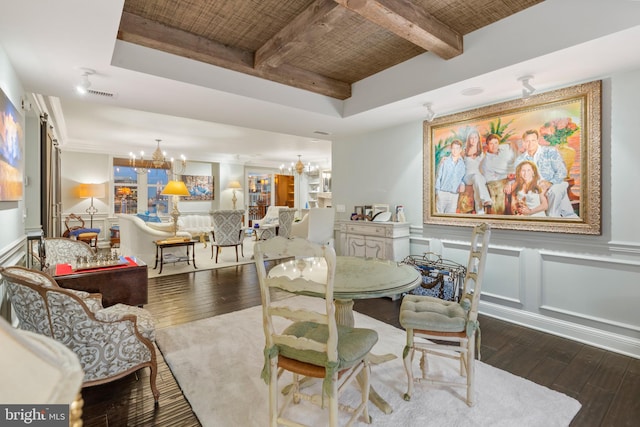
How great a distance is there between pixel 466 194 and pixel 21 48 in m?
4.16

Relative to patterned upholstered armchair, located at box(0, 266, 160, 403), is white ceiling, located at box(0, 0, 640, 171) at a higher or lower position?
higher

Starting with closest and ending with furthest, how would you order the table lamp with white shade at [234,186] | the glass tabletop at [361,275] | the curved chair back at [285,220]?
the glass tabletop at [361,275], the curved chair back at [285,220], the table lamp with white shade at [234,186]

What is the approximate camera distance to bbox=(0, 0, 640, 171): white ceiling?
1933 mm

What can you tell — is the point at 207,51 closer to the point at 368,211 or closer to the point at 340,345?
the point at 340,345

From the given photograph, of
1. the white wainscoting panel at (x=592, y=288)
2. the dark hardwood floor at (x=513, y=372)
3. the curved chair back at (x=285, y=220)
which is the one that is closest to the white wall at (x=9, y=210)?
the dark hardwood floor at (x=513, y=372)

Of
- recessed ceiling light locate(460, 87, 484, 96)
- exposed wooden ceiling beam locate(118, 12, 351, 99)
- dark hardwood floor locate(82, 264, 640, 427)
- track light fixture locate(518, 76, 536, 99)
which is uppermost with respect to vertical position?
exposed wooden ceiling beam locate(118, 12, 351, 99)

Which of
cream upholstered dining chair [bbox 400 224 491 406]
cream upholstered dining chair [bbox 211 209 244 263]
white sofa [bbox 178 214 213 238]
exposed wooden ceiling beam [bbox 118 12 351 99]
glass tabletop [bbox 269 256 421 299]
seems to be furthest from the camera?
white sofa [bbox 178 214 213 238]

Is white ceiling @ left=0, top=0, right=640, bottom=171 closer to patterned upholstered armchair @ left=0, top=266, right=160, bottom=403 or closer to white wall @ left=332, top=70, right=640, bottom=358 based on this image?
white wall @ left=332, top=70, right=640, bottom=358

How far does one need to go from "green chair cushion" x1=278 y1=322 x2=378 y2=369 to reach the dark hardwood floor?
785 millimetres

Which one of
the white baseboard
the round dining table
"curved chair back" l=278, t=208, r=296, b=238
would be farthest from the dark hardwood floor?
"curved chair back" l=278, t=208, r=296, b=238

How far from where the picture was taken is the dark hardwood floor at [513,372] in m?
1.83

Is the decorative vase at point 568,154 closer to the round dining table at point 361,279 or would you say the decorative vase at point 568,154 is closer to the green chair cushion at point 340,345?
the round dining table at point 361,279

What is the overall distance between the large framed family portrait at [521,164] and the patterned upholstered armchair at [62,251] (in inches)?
159

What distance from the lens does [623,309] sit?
2.61 metres
